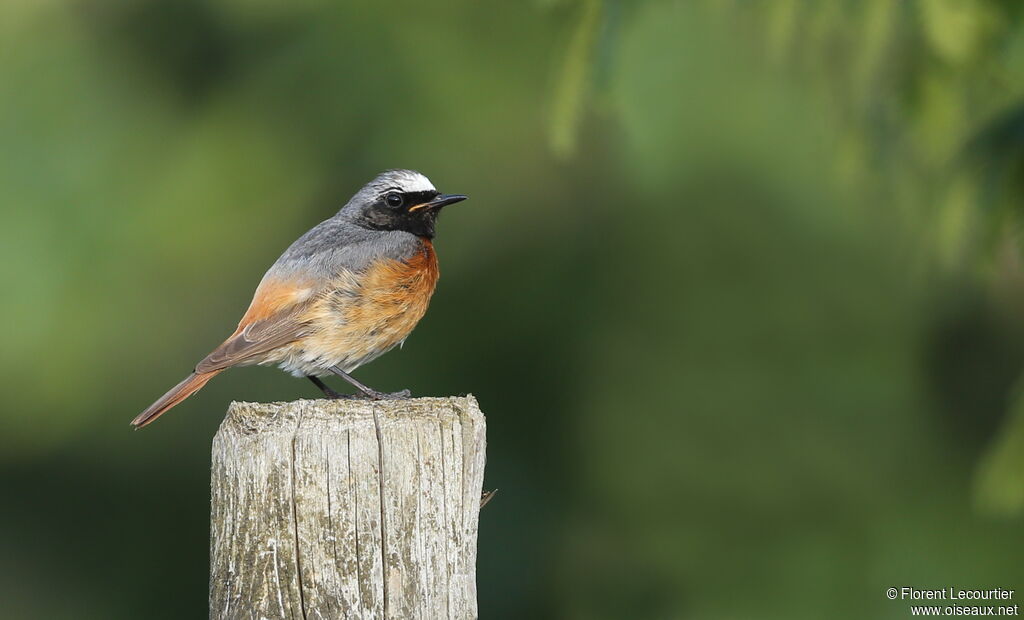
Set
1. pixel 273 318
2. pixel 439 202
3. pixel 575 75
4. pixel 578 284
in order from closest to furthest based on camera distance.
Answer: pixel 575 75, pixel 273 318, pixel 439 202, pixel 578 284

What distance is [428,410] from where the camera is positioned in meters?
3.35

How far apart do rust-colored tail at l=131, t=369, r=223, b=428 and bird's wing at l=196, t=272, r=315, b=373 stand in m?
0.22

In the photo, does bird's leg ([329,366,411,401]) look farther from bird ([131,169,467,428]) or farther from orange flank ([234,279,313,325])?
orange flank ([234,279,313,325])

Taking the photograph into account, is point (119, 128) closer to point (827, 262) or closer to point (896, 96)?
point (827, 262)

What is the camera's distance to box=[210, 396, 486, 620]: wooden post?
10.2ft

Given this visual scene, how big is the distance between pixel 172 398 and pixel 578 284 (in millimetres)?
5065

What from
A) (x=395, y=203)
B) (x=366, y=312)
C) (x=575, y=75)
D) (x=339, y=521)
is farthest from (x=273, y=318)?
(x=339, y=521)

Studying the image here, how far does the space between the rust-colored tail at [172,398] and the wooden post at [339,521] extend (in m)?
1.17

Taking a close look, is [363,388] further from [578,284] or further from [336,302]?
[578,284]

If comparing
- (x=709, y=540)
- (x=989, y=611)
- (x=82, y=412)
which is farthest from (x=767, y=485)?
(x=82, y=412)

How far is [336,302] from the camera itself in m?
5.26

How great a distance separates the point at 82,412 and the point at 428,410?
566 cm

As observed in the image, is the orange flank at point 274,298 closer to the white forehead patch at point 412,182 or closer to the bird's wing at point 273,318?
the bird's wing at point 273,318

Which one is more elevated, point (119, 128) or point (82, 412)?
point (119, 128)
